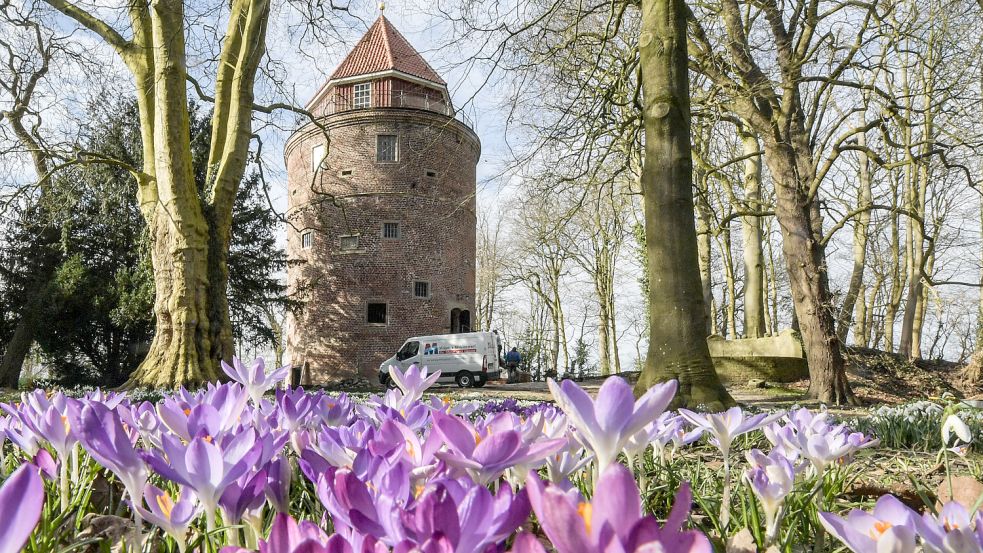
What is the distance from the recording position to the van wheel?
77.3ft

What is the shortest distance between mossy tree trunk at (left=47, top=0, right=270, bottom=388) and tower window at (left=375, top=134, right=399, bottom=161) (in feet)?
54.6

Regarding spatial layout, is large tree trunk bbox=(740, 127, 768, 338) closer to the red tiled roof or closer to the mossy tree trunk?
the mossy tree trunk

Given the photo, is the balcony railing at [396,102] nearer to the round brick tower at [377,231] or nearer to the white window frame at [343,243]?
the round brick tower at [377,231]

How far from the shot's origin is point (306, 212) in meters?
28.9

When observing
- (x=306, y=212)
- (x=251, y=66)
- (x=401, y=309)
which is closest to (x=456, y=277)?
(x=401, y=309)

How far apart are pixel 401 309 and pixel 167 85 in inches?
704

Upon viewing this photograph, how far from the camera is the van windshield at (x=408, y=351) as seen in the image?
24484 millimetres

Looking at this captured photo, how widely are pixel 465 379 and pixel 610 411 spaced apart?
915 inches

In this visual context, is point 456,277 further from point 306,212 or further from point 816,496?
point 816,496

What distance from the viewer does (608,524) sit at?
0.44 m

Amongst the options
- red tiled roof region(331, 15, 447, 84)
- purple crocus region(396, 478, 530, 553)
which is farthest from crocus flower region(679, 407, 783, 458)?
red tiled roof region(331, 15, 447, 84)

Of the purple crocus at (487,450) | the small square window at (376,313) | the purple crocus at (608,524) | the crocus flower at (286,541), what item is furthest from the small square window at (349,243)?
the purple crocus at (608,524)

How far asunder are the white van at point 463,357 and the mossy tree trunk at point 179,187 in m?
12.8

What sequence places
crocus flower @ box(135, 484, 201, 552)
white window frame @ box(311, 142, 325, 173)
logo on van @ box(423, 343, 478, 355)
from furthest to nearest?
1. white window frame @ box(311, 142, 325, 173)
2. logo on van @ box(423, 343, 478, 355)
3. crocus flower @ box(135, 484, 201, 552)
